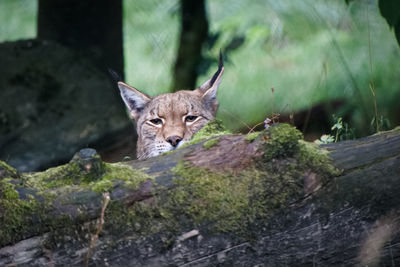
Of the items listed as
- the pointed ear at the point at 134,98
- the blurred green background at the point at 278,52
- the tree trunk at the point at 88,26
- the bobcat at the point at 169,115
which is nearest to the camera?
the bobcat at the point at 169,115

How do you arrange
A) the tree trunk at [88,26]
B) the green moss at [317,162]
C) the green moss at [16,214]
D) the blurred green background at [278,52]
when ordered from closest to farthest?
the green moss at [16,214], the green moss at [317,162], the blurred green background at [278,52], the tree trunk at [88,26]

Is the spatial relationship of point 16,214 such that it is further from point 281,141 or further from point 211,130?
point 211,130

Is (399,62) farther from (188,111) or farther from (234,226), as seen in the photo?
(234,226)

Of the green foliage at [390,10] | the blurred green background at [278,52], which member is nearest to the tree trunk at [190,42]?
the blurred green background at [278,52]

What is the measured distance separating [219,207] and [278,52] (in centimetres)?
736

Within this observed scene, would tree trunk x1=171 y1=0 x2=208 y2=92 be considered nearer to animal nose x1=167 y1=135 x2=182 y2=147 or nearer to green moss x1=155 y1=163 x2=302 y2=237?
animal nose x1=167 y1=135 x2=182 y2=147

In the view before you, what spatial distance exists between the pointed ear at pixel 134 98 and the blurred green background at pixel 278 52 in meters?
1.84

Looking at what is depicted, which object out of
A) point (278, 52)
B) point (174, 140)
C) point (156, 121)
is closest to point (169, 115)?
point (156, 121)

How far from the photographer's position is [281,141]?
11.2ft

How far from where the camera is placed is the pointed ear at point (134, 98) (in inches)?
242

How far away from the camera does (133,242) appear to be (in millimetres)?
3287

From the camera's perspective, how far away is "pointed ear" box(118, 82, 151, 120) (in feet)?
20.2

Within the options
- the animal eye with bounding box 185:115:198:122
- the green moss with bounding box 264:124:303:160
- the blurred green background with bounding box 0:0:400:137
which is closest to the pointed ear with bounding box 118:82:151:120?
the animal eye with bounding box 185:115:198:122

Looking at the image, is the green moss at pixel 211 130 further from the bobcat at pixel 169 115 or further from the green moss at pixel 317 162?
the bobcat at pixel 169 115
